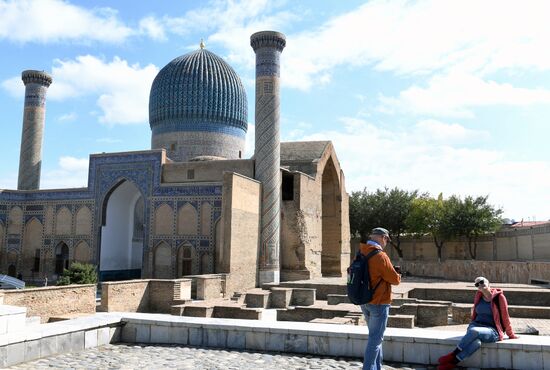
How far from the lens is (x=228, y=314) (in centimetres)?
1126

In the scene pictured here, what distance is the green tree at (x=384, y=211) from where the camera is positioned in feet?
103

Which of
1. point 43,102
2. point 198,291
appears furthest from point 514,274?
point 43,102

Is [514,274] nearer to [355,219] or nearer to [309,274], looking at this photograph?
[309,274]

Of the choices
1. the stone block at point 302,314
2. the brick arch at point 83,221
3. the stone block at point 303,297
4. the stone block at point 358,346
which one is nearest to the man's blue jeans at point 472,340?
the stone block at point 358,346

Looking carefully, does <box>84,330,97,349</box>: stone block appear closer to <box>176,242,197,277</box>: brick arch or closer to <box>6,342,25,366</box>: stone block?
<box>6,342,25,366</box>: stone block

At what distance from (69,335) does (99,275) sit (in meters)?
15.9

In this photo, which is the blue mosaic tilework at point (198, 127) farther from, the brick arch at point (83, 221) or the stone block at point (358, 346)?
the stone block at point (358, 346)

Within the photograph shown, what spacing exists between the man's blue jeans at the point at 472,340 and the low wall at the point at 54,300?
8447 mm

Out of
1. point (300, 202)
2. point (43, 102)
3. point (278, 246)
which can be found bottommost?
point (278, 246)

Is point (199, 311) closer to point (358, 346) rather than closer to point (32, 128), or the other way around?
point (358, 346)

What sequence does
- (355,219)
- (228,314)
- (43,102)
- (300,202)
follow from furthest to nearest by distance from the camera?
(355,219) < (43,102) < (300,202) < (228,314)

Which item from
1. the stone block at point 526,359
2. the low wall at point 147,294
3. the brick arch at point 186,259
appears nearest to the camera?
the stone block at point 526,359

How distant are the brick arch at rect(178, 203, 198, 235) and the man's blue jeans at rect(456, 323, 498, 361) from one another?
15.1 m

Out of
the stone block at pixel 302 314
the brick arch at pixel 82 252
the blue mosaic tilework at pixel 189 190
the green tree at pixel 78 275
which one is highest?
the blue mosaic tilework at pixel 189 190
